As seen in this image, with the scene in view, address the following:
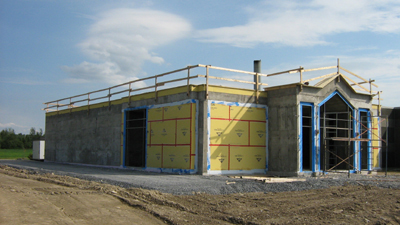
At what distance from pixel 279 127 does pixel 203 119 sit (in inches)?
170

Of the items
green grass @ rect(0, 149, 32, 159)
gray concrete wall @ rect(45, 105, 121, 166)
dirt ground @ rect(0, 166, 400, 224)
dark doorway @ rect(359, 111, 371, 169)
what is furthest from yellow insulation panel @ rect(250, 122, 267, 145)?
green grass @ rect(0, 149, 32, 159)

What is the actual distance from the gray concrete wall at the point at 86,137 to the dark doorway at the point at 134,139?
0.68 metres

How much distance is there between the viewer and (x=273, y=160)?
63.0ft

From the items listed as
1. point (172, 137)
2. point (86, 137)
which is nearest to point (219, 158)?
point (172, 137)

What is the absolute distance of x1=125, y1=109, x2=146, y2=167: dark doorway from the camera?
22.1 meters

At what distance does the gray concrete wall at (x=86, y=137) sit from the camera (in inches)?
915

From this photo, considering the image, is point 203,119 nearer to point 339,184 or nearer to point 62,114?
point 339,184

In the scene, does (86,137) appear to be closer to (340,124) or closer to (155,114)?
(155,114)

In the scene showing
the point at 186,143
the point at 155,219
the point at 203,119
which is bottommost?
the point at 155,219

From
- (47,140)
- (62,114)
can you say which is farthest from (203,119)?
(47,140)

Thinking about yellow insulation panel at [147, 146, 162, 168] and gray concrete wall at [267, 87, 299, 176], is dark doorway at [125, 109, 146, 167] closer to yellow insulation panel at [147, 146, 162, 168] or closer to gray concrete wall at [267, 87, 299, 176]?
yellow insulation panel at [147, 146, 162, 168]

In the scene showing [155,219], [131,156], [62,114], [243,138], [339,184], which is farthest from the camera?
[62,114]

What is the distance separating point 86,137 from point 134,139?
522 cm

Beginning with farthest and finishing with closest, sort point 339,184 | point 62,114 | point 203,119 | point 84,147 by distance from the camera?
1. point 62,114
2. point 84,147
3. point 203,119
4. point 339,184
